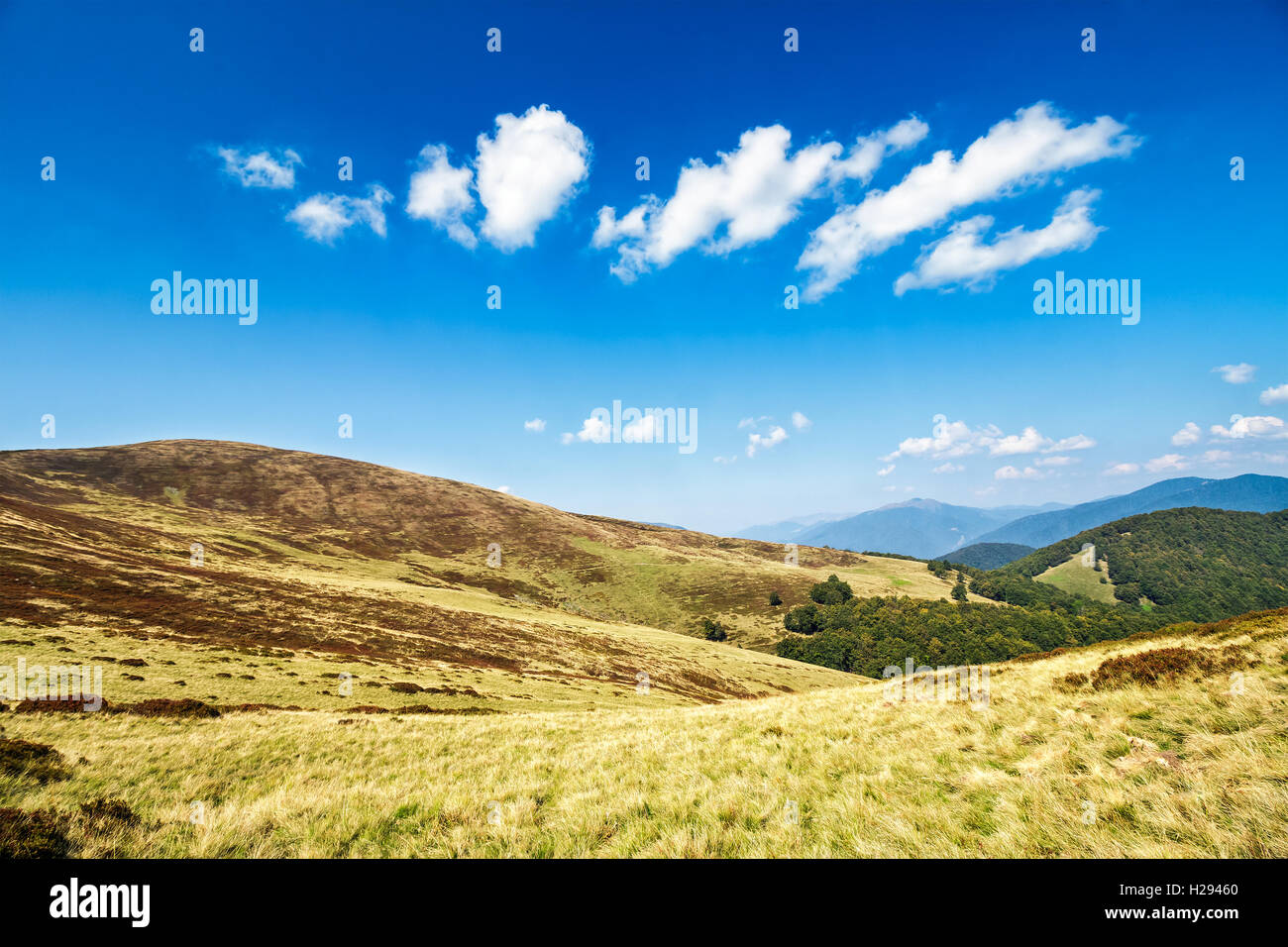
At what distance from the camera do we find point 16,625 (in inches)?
1017

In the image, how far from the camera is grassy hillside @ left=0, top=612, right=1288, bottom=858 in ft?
19.4

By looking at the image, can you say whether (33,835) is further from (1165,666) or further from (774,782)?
(1165,666)

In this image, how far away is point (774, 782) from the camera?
28.8 ft

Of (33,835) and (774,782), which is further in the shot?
(774,782)

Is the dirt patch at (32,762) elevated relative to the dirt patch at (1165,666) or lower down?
lower down

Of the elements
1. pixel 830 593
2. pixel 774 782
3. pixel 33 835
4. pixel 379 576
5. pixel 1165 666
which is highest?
pixel 1165 666

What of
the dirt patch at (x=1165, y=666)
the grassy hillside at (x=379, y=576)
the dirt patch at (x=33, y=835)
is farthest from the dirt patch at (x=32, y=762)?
the dirt patch at (x=1165, y=666)

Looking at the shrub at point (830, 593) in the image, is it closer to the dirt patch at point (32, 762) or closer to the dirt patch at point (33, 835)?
the dirt patch at point (32, 762)

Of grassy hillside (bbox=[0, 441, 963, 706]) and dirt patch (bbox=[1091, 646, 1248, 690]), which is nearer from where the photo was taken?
dirt patch (bbox=[1091, 646, 1248, 690])

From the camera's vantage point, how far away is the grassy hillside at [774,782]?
5.92 m

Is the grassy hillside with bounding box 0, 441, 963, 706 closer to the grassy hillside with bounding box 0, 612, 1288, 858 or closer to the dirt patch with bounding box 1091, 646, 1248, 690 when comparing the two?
the grassy hillside with bounding box 0, 612, 1288, 858

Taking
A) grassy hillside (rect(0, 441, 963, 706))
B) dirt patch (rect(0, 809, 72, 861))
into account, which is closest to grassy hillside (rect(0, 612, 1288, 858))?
dirt patch (rect(0, 809, 72, 861))

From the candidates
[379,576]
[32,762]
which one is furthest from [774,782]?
[379,576]
